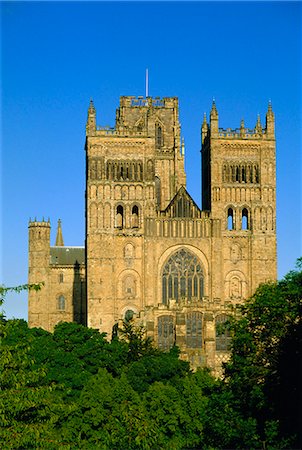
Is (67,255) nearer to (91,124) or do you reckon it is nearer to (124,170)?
(124,170)

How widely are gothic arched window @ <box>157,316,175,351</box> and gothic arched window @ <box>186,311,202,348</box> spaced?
Result: 1558mm

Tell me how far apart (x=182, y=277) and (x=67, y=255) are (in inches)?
986

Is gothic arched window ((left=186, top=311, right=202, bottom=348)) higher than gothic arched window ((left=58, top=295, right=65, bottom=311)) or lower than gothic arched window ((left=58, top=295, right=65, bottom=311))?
lower

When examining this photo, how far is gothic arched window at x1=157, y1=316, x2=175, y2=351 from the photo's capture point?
101500 mm

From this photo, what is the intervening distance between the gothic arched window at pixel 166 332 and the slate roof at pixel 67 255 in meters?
27.0

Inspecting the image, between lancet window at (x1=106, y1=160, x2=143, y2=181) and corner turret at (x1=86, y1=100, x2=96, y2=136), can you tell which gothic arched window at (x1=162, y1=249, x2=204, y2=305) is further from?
corner turret at (x1=86, y1=100, x2=96, y2=136)

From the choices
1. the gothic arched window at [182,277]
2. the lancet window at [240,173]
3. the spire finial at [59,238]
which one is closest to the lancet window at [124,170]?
the lancet window at [240,173]

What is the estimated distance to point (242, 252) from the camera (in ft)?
362

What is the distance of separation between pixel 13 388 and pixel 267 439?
14.4 m

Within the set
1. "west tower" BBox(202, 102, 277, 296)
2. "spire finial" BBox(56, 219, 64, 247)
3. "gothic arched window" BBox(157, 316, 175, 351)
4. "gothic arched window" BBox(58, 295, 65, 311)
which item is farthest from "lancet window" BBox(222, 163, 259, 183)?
"spire finial" BBox(56, 219, 64, 247)

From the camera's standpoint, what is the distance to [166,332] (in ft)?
334

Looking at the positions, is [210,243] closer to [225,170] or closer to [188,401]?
[225,170]

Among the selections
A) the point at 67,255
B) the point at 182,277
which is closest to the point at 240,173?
the point at 182,277

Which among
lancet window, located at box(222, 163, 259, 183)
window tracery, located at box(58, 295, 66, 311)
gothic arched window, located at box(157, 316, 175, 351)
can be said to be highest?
lancet window, located at box(222, 163, 259, 183)
